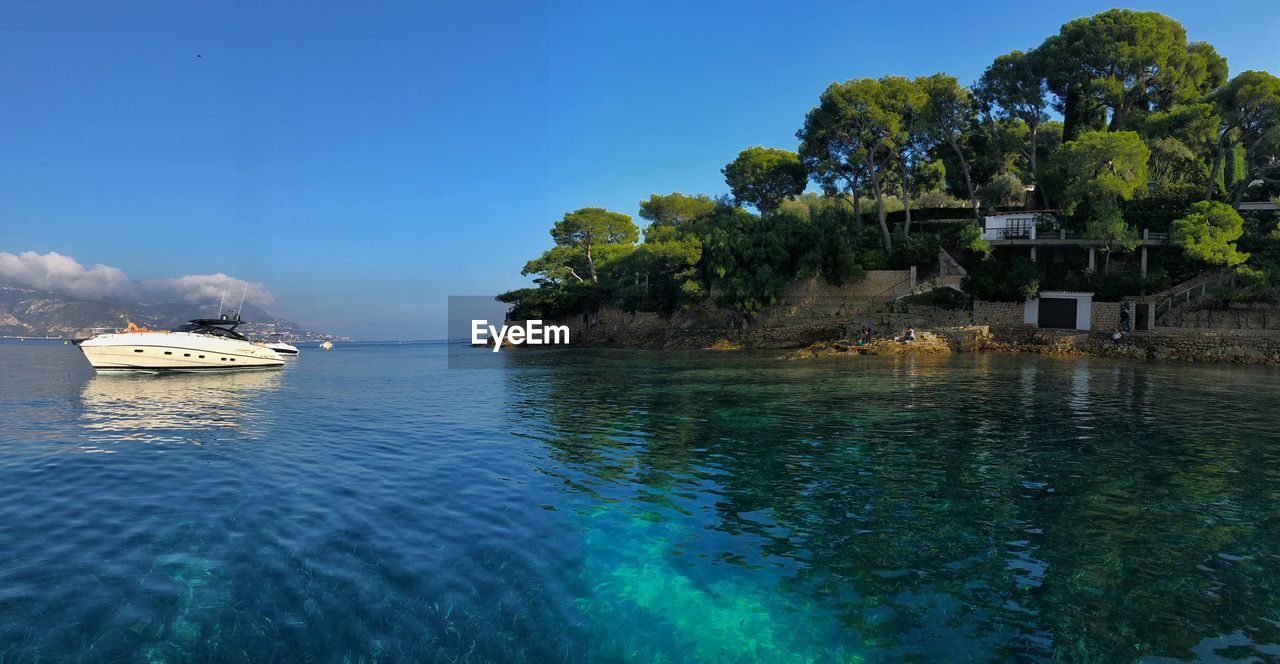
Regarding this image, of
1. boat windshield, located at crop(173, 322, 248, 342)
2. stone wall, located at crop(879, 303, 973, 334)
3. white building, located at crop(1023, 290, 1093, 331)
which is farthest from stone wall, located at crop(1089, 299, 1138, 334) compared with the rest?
boat windshield, located at crop(173, 322, 248, 342)

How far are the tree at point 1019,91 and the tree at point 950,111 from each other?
7.62 ft

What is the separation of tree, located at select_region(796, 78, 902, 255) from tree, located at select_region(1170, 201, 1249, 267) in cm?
1818

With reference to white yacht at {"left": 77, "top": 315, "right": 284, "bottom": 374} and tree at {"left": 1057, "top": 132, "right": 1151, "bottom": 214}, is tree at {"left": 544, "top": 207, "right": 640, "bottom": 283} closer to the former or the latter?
white yacht at {"left": 77, "top": 315, "right": 284, "bottom": 374}

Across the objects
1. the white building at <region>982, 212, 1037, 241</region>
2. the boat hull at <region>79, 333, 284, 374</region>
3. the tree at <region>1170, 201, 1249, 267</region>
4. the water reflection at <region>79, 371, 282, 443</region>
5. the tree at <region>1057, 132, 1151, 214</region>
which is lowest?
the water reflection at <region>79, 371, 282, 443</region>

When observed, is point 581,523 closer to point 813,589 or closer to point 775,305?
point 813,589

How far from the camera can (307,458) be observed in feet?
45.0

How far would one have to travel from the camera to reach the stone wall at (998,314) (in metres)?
44.6

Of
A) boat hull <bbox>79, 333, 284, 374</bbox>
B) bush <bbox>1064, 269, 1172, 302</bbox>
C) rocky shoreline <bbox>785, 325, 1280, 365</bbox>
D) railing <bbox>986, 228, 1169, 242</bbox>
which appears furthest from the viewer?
railing <bbox>986, 228, 1169, 242</bbox>

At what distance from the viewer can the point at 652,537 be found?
8.63 m

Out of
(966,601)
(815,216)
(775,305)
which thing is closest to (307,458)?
(966,601)

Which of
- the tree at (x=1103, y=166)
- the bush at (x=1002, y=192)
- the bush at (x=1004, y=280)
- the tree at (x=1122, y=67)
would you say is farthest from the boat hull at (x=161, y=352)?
the tree at (x=1122, y=67)

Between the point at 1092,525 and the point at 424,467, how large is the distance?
37.7ft

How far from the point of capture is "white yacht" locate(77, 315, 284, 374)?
32.3 metres

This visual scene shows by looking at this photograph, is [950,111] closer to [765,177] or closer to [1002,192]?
[1002,192]
